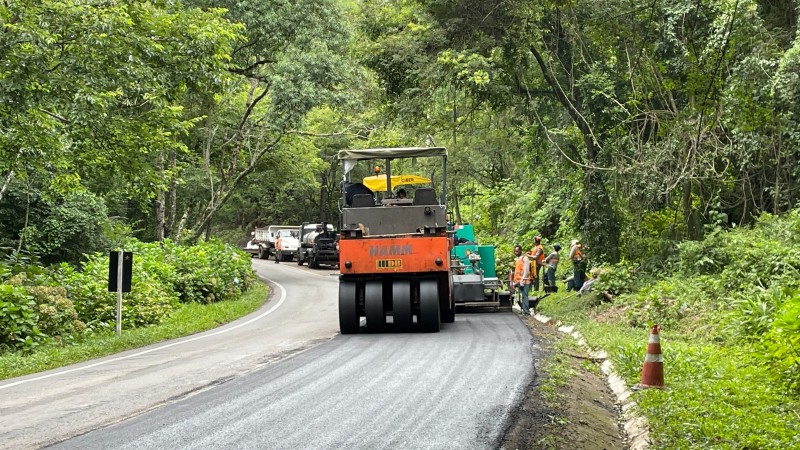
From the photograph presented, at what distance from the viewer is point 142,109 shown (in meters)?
18.4

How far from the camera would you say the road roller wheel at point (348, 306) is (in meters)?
14.9

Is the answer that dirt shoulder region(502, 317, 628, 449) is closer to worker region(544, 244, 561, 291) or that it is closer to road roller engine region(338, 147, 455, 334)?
road roller engine region(338, 147, 455, 334)

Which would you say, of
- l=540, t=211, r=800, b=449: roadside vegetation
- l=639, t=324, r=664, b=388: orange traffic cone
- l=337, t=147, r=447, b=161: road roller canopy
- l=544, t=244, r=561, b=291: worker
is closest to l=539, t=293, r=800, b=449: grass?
l=540, t=211, r=800, b=449: roadside vegetation

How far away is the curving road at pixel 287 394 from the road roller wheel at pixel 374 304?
34 cm

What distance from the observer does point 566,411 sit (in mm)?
7844

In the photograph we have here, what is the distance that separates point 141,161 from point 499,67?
8713 mm

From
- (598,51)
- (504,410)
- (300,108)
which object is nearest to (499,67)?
(598,51)

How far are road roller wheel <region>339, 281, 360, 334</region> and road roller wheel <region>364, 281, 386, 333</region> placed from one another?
0.23m

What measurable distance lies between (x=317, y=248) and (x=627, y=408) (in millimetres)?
33006

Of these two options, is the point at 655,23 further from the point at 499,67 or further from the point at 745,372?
the point at 745,372

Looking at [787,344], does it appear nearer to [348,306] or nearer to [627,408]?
[627,408]

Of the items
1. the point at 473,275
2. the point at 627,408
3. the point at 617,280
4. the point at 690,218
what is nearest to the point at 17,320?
the point at 473,275

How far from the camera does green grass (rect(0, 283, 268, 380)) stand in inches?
503

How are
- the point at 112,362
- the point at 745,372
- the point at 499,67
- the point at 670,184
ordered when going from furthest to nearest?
the point at 499,67 < the point at 670,184 < the point at 112,362 < the point at 745,372
